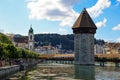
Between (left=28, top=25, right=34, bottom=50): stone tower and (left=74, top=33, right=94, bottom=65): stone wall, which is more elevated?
(left=28, top=25, right=34, bottom=50): stone tower

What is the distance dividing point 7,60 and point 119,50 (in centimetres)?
7483

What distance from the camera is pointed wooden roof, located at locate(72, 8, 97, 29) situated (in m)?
85.1

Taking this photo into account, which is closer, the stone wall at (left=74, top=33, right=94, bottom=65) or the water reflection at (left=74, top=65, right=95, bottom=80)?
the water reflection at (left=74, top=65, right=95, bottom=80)

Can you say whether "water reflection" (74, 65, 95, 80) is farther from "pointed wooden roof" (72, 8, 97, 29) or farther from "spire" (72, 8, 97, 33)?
"pointed wooden roof" (72, 8, 97, 29)

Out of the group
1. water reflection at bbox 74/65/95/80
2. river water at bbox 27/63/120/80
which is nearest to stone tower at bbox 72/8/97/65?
water reflection at bbox 74/65/95/80

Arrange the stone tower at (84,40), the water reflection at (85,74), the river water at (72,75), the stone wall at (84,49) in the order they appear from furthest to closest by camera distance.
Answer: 1. the stone wall at (84,49)
2. the stone tower at (84,40)
3. the water reflection at (85,74)
4. the river water at (72,75)

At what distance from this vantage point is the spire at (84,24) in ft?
278

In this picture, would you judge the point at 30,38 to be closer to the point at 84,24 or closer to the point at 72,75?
the point at 84,24

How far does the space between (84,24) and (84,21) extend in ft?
4.42

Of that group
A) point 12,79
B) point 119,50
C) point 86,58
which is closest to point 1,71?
point 12,79

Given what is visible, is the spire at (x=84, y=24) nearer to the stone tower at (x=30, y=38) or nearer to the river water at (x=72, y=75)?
the river water at (x=72, y=75)

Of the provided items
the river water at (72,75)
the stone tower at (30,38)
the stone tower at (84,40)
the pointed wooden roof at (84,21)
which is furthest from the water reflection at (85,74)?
the stone tower at (30,38)

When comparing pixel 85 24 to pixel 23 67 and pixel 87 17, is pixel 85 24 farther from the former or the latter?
pixel 23 67

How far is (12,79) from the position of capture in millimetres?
29531
